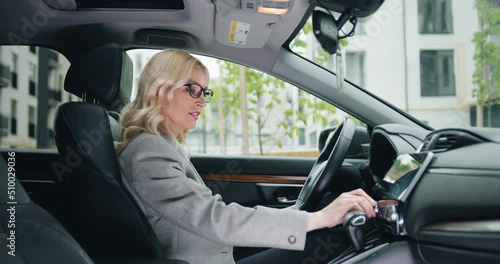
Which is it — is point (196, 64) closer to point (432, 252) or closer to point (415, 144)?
point (415, 144)

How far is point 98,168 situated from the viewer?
1397mm

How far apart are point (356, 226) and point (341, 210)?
0.07 metres

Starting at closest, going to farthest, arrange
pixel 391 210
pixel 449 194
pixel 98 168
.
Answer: pixel 449 194, pixel 391 210, pixel 98 168

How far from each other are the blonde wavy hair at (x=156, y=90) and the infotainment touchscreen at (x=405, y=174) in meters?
0.61

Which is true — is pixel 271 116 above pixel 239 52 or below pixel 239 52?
below

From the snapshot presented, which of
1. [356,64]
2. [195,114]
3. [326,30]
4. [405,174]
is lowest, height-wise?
[405,174]

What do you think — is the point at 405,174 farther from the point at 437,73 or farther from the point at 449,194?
the point at 437,73

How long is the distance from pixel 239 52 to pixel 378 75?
3.06ft

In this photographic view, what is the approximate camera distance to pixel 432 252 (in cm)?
103

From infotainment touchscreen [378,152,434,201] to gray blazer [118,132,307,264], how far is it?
21cm

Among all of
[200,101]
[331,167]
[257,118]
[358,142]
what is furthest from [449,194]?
[257,118]

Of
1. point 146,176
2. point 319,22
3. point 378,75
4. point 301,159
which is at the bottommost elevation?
point 301,159

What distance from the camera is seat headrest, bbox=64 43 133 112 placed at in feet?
4.97

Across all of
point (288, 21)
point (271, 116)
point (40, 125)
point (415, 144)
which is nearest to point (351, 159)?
point (288, 21)
